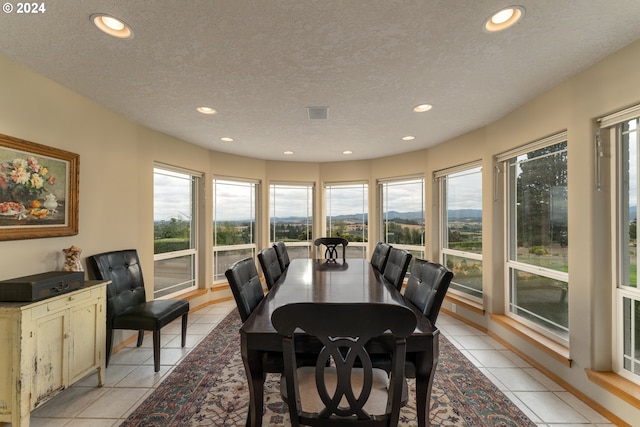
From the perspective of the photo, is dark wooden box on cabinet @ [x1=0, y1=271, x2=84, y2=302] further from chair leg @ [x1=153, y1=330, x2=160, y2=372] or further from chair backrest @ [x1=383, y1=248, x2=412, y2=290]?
chair backrest @ [x1=383, y1=248, x2=412, y2=290]

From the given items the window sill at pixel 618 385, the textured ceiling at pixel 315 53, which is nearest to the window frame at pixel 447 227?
the textured ceiling at pixel 315 53

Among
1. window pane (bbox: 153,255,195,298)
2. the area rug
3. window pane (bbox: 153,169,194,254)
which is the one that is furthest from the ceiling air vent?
window pane (bbox: 153,255,195,298)

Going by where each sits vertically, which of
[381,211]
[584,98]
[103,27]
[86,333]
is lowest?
[86,333]

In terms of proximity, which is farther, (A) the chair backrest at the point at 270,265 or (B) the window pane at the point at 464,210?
(B) the window pane at the point at 464,210

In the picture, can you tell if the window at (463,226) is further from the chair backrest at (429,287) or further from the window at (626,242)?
the chair backrest at (429,287)

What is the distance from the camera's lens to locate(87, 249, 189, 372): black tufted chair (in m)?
2.60

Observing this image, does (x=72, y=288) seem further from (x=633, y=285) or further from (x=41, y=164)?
(x=633, y=285)

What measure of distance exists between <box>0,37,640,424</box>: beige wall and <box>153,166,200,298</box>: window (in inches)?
8.4

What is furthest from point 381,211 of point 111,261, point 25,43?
point 25,43

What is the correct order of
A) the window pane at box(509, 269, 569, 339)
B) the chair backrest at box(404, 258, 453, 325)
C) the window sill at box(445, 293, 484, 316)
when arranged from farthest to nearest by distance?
1. the window sill at box(445, 293, 484, 316)
2. the window pane at box(509, 269, 569, 339)
3. the chair backrest at box(404, 258, 453, 325)

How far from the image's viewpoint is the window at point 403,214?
15.7 ft

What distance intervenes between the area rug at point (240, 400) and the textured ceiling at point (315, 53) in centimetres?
246

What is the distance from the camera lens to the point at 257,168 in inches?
205

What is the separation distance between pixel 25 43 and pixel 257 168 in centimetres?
350
